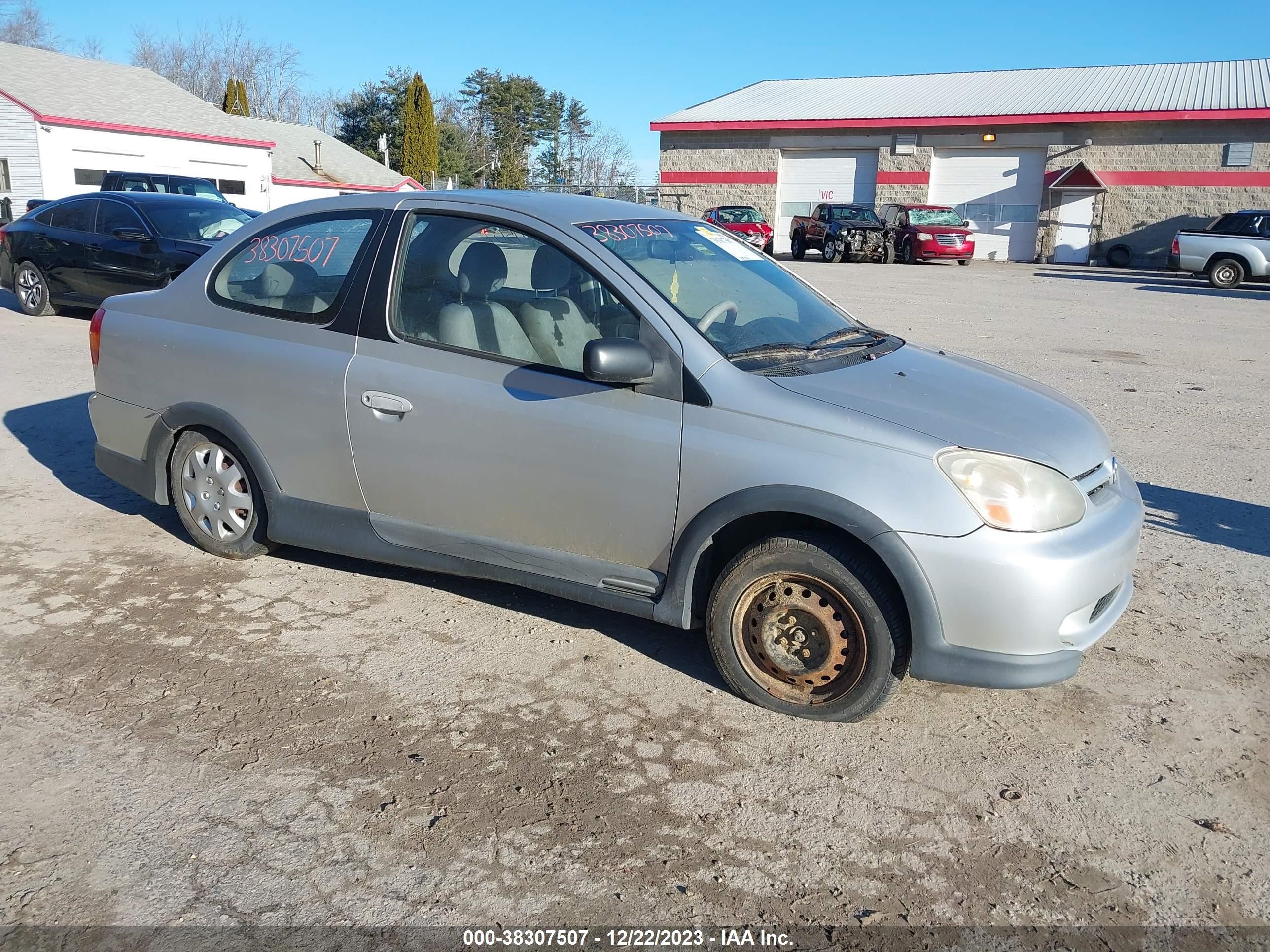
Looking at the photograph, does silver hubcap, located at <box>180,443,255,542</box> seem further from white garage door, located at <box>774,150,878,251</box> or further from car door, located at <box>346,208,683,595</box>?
white garage door, located at <box>774,150,878,251</box>

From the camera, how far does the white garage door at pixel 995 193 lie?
38156 millimetres

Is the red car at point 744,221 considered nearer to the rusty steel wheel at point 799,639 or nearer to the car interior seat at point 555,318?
the car interior seat at point 555,318

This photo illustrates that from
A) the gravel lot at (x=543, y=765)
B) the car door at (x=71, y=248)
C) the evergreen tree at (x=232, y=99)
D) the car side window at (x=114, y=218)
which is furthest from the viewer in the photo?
the evergreen tree at (x=232, y=99)

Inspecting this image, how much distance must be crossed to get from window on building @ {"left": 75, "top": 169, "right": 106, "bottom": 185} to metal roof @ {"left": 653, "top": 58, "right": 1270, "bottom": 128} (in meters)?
22.2

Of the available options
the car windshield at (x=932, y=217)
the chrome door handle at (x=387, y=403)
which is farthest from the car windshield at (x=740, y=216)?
the chrome door handle at (x=387, y=403)

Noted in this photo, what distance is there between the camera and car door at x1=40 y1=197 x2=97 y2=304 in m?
12.5

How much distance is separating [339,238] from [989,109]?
39560 mm

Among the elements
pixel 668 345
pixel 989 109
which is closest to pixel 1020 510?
pixel 668 345

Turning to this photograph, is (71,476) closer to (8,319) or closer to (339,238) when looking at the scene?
(339,238)

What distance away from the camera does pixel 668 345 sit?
12.2ft

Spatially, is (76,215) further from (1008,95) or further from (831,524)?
(1008,95)

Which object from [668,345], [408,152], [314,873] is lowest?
[314,873]

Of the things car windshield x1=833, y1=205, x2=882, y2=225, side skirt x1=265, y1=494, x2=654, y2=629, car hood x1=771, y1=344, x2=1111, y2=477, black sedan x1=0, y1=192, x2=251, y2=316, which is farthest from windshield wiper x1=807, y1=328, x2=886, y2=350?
car windshield x1=833, y1=205, x2=882, y2=225

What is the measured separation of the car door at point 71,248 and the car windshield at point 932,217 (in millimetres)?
26050
